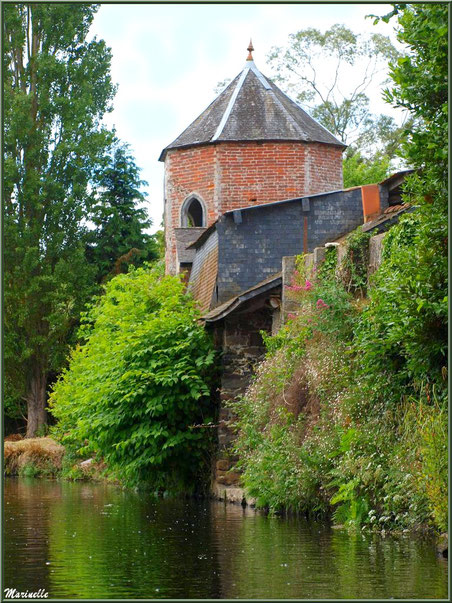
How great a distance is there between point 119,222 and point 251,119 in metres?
14.7

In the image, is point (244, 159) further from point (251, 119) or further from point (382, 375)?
point (382, 375)

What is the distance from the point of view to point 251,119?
3009cm

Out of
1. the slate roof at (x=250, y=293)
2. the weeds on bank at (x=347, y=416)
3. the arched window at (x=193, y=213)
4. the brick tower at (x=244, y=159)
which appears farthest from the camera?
the arched window at (x=193, y=213)

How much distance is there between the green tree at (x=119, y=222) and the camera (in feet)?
141

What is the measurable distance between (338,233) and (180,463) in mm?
6324

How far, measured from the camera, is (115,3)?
970cm

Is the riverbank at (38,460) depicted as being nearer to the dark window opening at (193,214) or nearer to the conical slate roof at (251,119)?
the dark window opening at (193,214)

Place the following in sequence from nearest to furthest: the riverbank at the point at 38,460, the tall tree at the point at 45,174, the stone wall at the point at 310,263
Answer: the stone wall at the point at 310,263, the riverbank at the point at 38,460, the tall tree at the point at 45,174

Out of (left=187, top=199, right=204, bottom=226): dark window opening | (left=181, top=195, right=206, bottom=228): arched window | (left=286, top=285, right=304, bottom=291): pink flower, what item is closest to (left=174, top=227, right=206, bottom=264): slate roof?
(left=181, top=195, right=206, bottom=228): arched window

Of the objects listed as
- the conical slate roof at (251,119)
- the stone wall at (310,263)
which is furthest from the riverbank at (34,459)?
the stone wall at (310,263)

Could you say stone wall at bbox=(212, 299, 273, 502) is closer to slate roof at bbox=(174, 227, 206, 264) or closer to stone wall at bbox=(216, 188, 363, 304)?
stone wall at bbox=(216, 188, 363, 304)

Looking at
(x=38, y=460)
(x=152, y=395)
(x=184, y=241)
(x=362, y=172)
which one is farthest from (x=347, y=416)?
(x=362, y=172)

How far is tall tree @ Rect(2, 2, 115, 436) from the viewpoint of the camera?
38.7m

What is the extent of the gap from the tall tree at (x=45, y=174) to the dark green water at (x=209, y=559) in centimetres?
2253
